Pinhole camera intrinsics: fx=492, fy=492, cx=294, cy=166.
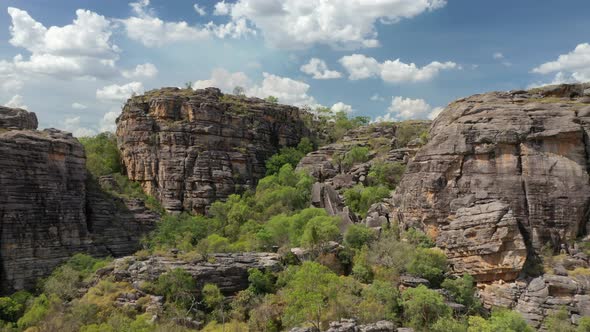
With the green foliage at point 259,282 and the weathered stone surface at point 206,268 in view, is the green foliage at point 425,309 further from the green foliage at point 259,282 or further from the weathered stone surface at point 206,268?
the weathered stone surface at point 206,268

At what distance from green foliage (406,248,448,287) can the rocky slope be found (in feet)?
89.9

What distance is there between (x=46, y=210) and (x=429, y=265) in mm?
31887

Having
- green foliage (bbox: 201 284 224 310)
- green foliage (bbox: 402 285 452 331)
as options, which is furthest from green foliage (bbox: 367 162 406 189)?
green foliage (bbox: 201 284 224 310)

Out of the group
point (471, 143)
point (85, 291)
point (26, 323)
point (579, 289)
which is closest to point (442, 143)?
point (471, 143)

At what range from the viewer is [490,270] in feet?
112

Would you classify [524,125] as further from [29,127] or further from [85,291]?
[29,127]

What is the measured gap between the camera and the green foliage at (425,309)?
29906 mm

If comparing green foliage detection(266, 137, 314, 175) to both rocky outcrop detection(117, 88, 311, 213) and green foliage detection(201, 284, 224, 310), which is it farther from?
green foliage detection(201, 284, 224, 310)

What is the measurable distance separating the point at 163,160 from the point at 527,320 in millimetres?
42968

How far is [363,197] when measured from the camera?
4991 centimetres

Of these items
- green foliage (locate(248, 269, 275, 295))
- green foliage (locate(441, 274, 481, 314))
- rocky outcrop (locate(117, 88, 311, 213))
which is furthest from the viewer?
rocky outcrop (locate(117, 88, 311, 213))

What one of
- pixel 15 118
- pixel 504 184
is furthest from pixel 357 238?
pixel 15 118

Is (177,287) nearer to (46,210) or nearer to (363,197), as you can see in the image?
(46,210)

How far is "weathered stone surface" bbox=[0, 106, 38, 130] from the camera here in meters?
45.5
